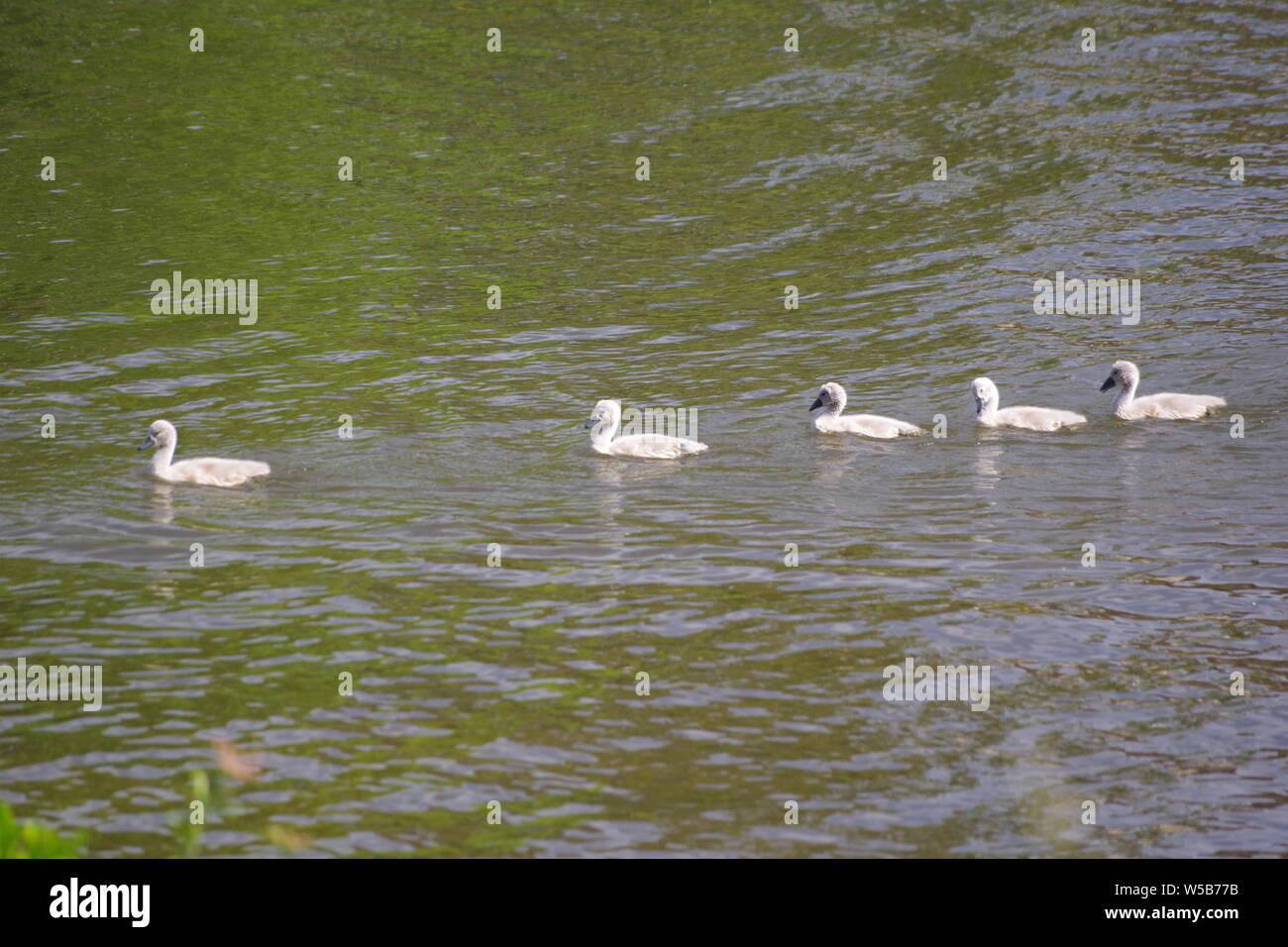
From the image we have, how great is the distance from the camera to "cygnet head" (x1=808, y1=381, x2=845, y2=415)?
14516mm

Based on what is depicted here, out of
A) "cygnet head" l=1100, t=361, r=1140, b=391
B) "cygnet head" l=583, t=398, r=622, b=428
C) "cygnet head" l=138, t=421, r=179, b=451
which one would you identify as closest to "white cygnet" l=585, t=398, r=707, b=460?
"cygnet head" l=583, t=398, r=622, b=428

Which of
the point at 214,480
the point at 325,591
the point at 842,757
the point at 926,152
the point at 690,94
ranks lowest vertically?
the point at 842,757

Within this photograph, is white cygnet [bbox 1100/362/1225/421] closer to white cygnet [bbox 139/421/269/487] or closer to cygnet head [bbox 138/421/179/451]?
white cygnet [bbox 139/421/269/487]

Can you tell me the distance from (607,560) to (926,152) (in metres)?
14.2

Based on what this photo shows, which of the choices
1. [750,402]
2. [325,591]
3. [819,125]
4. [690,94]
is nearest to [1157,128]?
[819,125]

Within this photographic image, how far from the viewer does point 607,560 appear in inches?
457

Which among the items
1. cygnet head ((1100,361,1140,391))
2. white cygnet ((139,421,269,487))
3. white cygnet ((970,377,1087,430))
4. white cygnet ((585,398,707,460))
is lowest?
white cygnet ((139,421,269,487))

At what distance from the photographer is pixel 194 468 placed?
43.4 feet

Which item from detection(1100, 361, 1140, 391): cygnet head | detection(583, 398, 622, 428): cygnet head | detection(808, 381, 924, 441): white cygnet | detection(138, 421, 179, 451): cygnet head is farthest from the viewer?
→ detection(1100, 361, 1140, 391): cygnet head

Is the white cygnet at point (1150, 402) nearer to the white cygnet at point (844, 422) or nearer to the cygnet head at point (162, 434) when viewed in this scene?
the white cygnet at point (844, 422)

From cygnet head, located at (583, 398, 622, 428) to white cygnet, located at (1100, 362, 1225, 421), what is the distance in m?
4.98

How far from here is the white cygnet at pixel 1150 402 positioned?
1494 centimetres

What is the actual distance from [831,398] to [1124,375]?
2974mm

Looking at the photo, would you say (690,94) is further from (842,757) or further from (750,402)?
(842,757)
